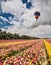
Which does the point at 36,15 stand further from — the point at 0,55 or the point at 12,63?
the point at 12,63

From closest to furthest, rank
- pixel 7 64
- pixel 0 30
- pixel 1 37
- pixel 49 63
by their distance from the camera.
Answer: pixel 7 64 → pixel 49 63 → pixel 1 37 → pixel 0 30

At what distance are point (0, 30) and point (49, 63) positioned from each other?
8405 cm

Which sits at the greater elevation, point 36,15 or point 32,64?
point 36,15

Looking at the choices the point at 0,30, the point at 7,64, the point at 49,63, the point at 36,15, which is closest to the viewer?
the point at 7,64

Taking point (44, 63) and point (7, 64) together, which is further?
point (44, 63)

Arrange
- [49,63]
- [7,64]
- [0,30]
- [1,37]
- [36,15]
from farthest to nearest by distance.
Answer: [0,30], [1,37], [36,15], [49,63], [7,64]

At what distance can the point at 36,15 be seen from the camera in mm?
43188

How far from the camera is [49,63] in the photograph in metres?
15.0

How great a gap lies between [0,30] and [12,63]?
87.2 metres

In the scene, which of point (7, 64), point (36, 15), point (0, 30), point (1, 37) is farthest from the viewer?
point (0, 30)

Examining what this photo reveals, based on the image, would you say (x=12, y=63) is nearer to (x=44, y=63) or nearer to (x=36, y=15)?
(x=44, y=63)

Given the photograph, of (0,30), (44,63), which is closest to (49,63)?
(44,63)

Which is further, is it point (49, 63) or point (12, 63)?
point (49, 63)

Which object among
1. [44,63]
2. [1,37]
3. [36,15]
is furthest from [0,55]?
[1,37]
